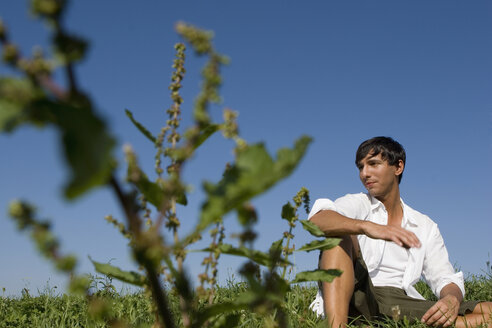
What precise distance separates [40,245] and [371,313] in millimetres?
4842

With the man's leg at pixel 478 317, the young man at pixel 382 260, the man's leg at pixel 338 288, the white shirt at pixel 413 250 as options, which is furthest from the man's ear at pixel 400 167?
the man's leg at pixel 338 288

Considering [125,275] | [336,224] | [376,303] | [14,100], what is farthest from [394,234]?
[14,100]

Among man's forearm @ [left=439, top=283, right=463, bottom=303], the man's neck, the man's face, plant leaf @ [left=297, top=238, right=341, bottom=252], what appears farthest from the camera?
the man's neck

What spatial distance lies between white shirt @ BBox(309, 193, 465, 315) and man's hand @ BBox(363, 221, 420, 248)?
1.53 meters

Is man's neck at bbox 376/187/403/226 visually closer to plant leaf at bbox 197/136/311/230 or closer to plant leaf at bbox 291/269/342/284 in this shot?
plant leaf at bbox 291/269/342/284

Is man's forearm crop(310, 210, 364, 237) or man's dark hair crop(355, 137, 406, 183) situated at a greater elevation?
man's dark hair crop(355, 137, 406, 183)

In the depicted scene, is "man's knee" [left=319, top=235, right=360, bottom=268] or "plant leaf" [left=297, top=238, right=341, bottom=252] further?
"man's knee" [left=319, top=235, right=360, bottom=268]

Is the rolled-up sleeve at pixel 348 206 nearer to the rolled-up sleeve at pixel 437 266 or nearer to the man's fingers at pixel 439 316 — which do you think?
the rolled-up sleeve at pixel 437 266

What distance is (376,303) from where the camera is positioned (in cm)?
510

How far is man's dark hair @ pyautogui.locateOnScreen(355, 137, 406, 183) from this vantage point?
644 cm

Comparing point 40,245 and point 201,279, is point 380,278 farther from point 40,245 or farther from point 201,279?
point 40,245

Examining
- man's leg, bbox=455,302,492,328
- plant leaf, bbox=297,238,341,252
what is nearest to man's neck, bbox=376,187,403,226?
man's leg, bbox=455,302,492,328

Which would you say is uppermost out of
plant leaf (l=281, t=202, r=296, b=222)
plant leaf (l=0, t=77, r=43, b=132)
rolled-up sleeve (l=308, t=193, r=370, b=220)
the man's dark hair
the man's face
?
the man's dark hair

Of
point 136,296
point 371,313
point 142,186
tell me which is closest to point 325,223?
point 371,313
